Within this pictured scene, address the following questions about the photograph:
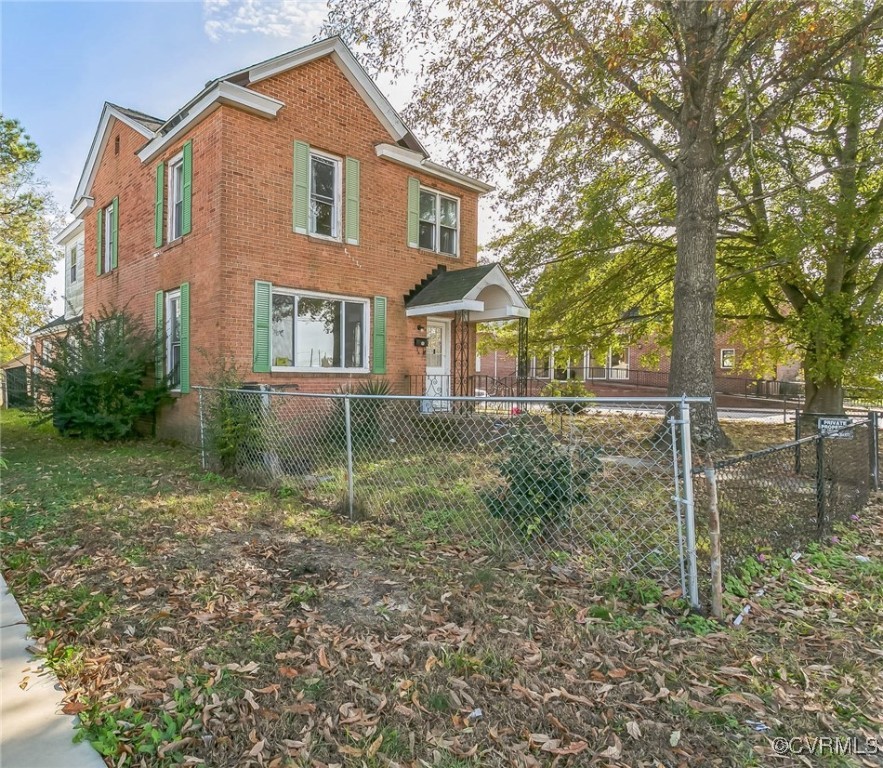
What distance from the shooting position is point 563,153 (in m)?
11.2

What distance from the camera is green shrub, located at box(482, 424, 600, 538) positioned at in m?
4.11

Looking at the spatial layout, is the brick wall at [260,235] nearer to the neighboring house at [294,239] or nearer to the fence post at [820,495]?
the neighboring house at [294,239]

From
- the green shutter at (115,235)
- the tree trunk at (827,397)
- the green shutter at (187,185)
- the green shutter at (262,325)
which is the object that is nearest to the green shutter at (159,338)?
the green shutter at (187,185)

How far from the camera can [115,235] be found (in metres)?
12.9

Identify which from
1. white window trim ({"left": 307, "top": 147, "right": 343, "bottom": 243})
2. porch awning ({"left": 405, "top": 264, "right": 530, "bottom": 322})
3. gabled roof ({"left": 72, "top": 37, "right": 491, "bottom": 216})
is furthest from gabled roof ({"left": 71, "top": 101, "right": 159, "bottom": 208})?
porch awning ({"left": 405, "top": 264, "right": 530, "bottom": 322})

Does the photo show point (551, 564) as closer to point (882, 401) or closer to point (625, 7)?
point (625, 7)

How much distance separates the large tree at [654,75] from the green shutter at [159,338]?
256 inches

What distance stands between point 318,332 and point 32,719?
862cm

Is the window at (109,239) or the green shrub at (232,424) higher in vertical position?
the window at (109,239)

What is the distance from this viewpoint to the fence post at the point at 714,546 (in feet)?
10.4

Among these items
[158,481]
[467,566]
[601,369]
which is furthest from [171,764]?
[601,369]

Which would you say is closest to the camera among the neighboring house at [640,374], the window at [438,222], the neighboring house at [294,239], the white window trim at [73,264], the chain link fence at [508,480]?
the chain link fence at [508,480]

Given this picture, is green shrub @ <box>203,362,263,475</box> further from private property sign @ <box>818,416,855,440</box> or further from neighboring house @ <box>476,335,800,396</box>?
neighboring house @ <box>476,335,800,396</box>

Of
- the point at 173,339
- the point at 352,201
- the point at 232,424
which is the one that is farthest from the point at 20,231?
the point at 232,424
